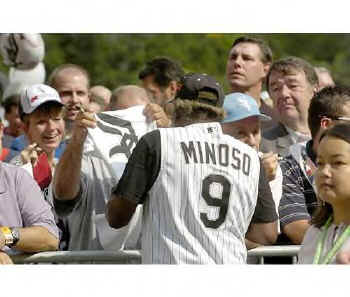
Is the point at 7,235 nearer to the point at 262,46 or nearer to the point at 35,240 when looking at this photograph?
the point at 35,240

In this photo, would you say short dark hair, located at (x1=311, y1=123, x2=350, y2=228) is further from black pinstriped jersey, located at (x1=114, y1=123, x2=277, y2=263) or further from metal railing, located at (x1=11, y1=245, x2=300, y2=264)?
metal railing, located at (x1=11, y1=245, x2=300, y2=264)

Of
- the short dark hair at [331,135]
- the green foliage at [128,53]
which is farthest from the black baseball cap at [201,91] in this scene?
the green foliage at [128,53]

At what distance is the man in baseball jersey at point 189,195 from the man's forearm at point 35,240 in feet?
1.36

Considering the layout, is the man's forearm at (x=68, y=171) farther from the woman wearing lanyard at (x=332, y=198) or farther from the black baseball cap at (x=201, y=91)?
the woman wearing lanyard at (x=332, y=198)

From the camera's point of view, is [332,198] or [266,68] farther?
[266,68]

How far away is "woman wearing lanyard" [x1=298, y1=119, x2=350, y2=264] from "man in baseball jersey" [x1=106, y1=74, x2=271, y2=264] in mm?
459

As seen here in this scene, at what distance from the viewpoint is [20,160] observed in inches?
291

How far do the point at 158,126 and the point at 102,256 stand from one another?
1.20 m

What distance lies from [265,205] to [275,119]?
2.55 meters

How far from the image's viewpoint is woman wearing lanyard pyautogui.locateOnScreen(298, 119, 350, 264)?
567cm

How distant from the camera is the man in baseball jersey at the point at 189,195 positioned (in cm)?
594

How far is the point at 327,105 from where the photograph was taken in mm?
6809

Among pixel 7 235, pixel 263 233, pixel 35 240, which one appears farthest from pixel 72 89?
pixel 263 233
